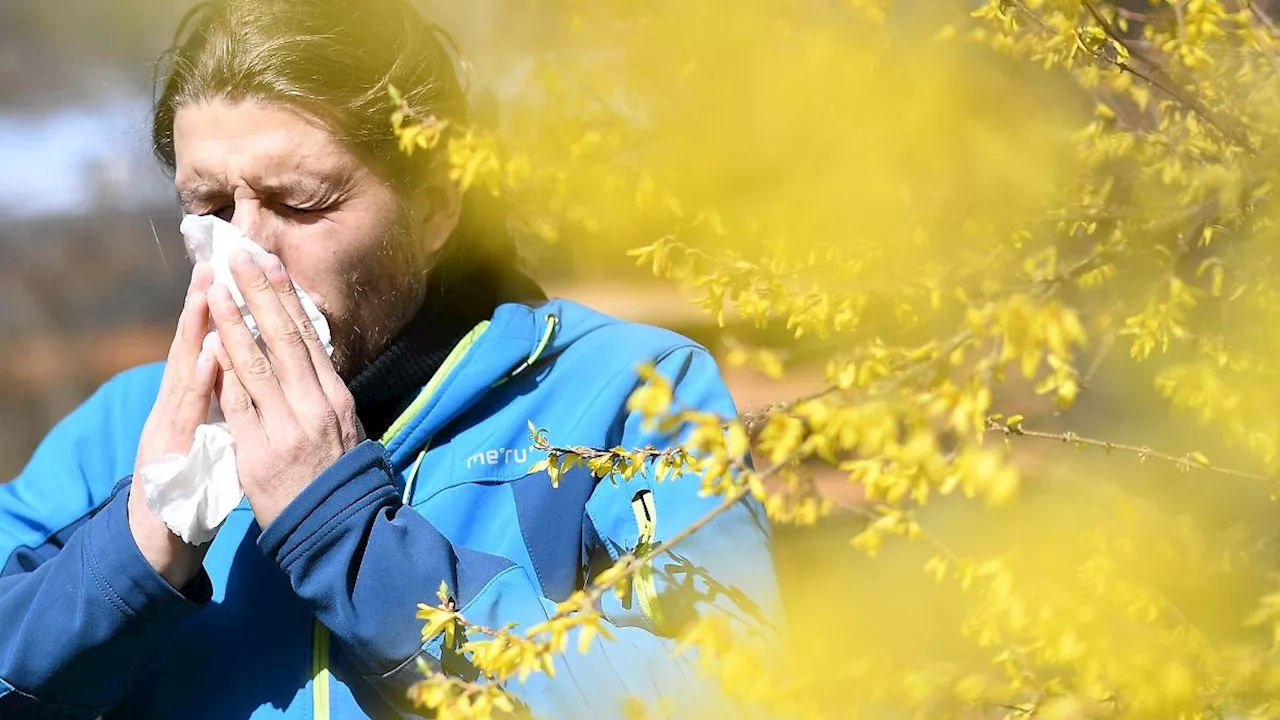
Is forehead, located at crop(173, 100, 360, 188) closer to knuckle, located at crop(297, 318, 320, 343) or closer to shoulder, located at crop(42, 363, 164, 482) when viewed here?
knuckle, located at crop(297, 318, 320, 343)

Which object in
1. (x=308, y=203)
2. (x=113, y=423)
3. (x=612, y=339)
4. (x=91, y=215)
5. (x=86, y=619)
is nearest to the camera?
(x=86, y=619)

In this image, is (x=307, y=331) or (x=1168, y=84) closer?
(x=1168, y=84)

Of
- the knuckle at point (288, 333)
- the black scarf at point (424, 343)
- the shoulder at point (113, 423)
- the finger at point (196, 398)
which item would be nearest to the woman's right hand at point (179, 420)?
the finger at point (196, 398)

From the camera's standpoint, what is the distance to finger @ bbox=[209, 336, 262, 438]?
1.37 m

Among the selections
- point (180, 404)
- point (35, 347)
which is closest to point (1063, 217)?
point (180, 404)

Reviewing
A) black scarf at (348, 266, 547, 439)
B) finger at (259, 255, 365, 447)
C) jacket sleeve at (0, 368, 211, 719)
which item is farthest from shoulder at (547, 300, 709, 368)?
jacket sleeve at (0, 368, 211, 719)

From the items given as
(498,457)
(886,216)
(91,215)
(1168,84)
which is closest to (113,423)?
(498,457)

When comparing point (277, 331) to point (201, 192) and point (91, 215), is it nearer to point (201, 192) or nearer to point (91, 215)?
point (201, 192)

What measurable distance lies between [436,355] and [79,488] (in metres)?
0.56

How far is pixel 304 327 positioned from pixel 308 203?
0.20 meters

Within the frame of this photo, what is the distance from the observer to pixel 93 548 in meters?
1.37

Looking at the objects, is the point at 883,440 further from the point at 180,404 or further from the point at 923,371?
A: the point at 180,404

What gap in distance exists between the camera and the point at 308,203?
154cm

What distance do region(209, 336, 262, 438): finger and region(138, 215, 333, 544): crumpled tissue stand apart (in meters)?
0.03
